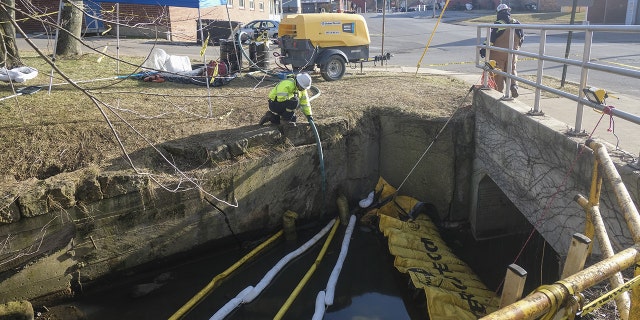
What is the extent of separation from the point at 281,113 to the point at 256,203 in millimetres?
1579

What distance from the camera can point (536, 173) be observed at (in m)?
6.31

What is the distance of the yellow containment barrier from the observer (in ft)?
20.2

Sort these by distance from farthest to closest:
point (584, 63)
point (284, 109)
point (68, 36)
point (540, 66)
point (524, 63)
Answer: point (524, 63)
point (68, 36)
point (284, 109)
point (540, 66)
point (584, 63)

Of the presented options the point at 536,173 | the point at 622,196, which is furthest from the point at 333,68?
the point at 622,196

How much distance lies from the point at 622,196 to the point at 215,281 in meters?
5.30

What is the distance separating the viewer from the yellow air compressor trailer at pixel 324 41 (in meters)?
11.5

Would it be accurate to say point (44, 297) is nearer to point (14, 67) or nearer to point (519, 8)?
point (14, 67)

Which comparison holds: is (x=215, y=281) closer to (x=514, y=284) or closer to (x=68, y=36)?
(x=514, y=284)

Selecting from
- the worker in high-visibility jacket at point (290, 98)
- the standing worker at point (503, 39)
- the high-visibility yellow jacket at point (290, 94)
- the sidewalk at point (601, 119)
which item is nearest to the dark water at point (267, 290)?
the worker in high-visibility jacket at point (290, 98)

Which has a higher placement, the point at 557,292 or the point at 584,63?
the point at 584,63

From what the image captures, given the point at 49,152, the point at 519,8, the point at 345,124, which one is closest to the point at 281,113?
the point at 345,124

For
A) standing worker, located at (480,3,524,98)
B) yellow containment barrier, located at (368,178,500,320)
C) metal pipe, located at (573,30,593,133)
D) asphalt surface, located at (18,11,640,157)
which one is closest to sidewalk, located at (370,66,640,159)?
asphalt surface, located at (18,11,640,157)

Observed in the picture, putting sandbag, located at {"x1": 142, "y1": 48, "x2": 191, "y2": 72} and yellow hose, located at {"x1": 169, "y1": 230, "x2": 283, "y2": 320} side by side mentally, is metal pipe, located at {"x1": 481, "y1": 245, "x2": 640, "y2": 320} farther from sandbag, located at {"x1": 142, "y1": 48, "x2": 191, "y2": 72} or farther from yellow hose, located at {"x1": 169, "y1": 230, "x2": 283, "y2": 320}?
sandbag, located at {"x1": 142, "y1": 48, "x2": 191, "y2": 72}

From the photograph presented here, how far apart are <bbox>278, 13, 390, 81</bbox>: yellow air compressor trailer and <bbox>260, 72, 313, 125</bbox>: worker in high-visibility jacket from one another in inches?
143
